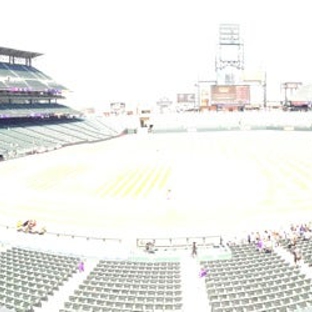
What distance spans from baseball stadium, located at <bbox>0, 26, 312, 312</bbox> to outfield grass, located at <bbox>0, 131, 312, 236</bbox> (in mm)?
143

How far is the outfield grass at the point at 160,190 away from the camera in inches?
1283

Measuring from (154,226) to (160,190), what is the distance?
1212 cm

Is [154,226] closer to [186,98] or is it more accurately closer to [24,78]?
[24,78]

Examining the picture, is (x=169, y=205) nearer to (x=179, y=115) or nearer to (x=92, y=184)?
(x=92, y=184)

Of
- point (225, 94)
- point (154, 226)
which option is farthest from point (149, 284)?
point (225, 94)

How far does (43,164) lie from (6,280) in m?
45.4

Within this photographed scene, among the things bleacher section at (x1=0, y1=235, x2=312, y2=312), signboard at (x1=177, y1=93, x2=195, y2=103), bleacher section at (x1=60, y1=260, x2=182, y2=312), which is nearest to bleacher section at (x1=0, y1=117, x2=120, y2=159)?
signboard at (x1=177, y1=93, x2=195, y2=103)

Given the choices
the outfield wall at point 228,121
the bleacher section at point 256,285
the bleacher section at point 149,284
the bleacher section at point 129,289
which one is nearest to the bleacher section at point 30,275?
the bleacher section at point 149,284

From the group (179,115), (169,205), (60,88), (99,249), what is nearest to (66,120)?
(60,88)

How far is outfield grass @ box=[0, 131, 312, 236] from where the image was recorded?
32.6 m

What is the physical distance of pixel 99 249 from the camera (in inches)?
982

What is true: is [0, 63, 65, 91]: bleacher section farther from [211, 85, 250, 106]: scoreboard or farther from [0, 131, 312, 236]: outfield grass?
[211, 85, 250, 106]: scoreboard

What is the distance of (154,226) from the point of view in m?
31.7

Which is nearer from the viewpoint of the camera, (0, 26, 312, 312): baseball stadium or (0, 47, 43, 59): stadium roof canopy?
(0, 26, 312, 312): baseball stadium
